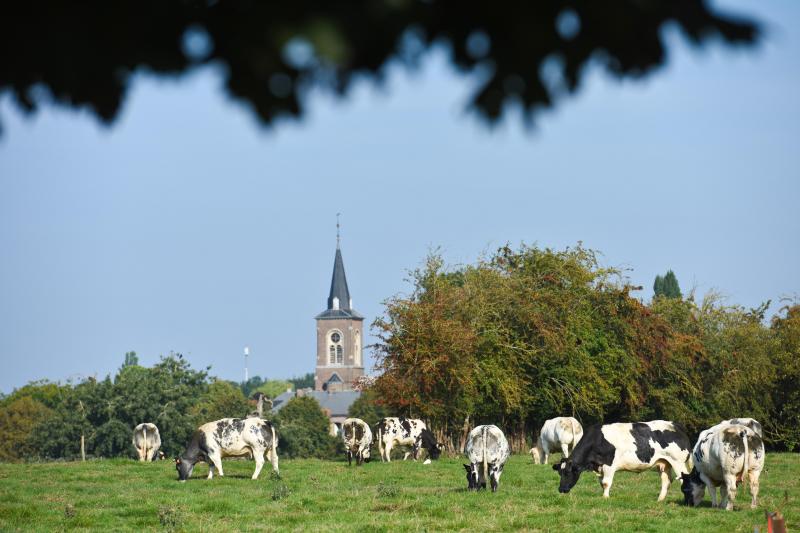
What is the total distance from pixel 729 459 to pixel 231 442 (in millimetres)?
11884

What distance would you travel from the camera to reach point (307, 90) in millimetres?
2309

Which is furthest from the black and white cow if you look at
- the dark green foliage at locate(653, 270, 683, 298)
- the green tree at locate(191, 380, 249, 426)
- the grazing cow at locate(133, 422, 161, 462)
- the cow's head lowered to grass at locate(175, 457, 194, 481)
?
the dark green foliage at locate(653, 270, 683, 298)

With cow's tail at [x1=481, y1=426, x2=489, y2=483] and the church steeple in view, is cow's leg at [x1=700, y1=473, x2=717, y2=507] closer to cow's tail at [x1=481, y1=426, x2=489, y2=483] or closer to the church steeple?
cow's tail at [x1=481, y1=426, x2=489, y2=483]

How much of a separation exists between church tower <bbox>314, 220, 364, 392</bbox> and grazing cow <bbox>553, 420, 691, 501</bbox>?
140 m

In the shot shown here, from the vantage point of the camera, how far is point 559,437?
26.7 m

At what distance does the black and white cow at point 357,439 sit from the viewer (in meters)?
27.5

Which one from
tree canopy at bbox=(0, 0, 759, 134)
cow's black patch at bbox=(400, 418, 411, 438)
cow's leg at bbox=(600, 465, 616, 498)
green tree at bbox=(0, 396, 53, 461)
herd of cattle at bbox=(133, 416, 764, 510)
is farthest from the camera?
green tree at bbox=(0, 396, 53, 461)

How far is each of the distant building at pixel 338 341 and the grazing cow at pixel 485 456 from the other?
448 feet

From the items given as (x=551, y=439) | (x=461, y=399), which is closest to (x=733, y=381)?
(x=461, y=399)

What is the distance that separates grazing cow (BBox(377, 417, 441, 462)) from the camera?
97.3 feet

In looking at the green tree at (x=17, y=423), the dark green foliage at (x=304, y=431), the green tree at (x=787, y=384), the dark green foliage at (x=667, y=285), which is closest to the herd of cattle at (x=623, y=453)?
the green tree at (x=787, y=384)

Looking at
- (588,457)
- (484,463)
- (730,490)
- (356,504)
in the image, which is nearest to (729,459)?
(730,490)

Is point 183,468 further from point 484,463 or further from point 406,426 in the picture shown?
point 406,426

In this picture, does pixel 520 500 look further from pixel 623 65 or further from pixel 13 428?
pixel 13 428
